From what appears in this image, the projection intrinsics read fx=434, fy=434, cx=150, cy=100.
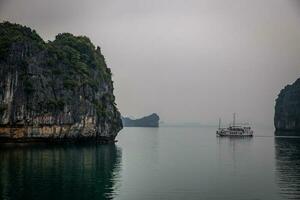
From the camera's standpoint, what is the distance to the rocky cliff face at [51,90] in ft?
241

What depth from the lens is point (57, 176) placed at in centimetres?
4009

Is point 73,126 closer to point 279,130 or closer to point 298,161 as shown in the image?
point 298,161

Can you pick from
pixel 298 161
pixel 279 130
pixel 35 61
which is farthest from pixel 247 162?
pixel 279 130


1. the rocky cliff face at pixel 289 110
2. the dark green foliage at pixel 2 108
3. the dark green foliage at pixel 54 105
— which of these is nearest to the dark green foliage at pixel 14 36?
the dark green foliage at pixel 2 108

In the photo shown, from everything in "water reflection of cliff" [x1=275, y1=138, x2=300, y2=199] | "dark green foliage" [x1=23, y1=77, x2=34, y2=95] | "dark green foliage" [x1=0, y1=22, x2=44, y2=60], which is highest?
"dark green foliage" [x1=0, y1=22, x2=44, y2=60]

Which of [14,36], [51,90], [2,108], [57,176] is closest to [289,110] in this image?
[51,90]

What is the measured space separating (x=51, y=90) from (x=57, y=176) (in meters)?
41.5

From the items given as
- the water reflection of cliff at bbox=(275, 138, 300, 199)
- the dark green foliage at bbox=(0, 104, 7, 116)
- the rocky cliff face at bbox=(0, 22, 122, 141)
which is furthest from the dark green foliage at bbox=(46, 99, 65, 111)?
the water reflection of cliff at bbox=(275, 138, 300, 199)

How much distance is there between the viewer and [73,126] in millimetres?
80375

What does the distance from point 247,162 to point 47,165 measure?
2568cm

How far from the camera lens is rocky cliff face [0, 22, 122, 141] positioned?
73.4 metres

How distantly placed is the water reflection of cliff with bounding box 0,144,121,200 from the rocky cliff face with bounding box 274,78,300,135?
129356 millimetres

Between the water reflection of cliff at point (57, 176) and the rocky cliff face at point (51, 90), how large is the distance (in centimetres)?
1499

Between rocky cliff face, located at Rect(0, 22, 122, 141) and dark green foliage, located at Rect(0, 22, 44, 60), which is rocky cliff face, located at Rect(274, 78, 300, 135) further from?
dark green foliage, located at Rect(0, 22, 44, 60)
